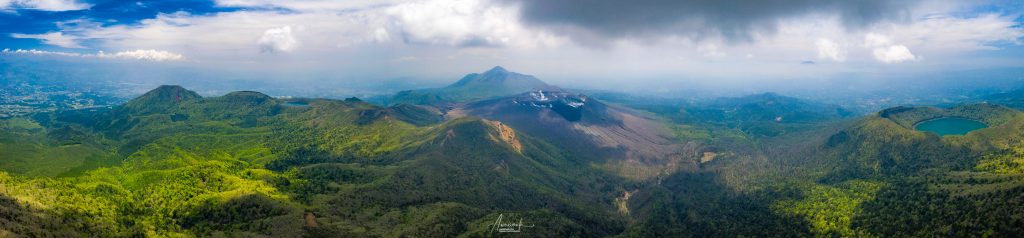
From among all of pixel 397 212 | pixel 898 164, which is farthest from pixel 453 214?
pixel 898 164

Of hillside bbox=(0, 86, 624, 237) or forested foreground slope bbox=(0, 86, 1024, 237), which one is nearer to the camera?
forested foreground slope bbox=(0, 86, 1024, 237)

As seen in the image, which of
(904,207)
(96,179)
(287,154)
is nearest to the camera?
(904,207)

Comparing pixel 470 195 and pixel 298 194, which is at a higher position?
pixel 298 194

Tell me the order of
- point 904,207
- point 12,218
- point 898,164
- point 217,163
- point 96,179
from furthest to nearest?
1. point 898,164
2. point 217,163
3. point 96,179
4. point 904,207
5. point 12,218

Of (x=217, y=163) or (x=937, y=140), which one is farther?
(x=937, y=140)

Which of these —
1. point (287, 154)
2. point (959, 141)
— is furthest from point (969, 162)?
point (287, 154)

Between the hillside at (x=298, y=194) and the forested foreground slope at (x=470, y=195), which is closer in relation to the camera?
the forested foreground slope at (x=470, y=195)

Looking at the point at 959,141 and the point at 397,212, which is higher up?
the point at 959,141

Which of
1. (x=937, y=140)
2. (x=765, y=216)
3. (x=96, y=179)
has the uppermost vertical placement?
(x=937, y=140)

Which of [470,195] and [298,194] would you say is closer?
[298,194]

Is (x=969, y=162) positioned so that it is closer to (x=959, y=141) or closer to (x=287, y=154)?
(x=959, y=141)
